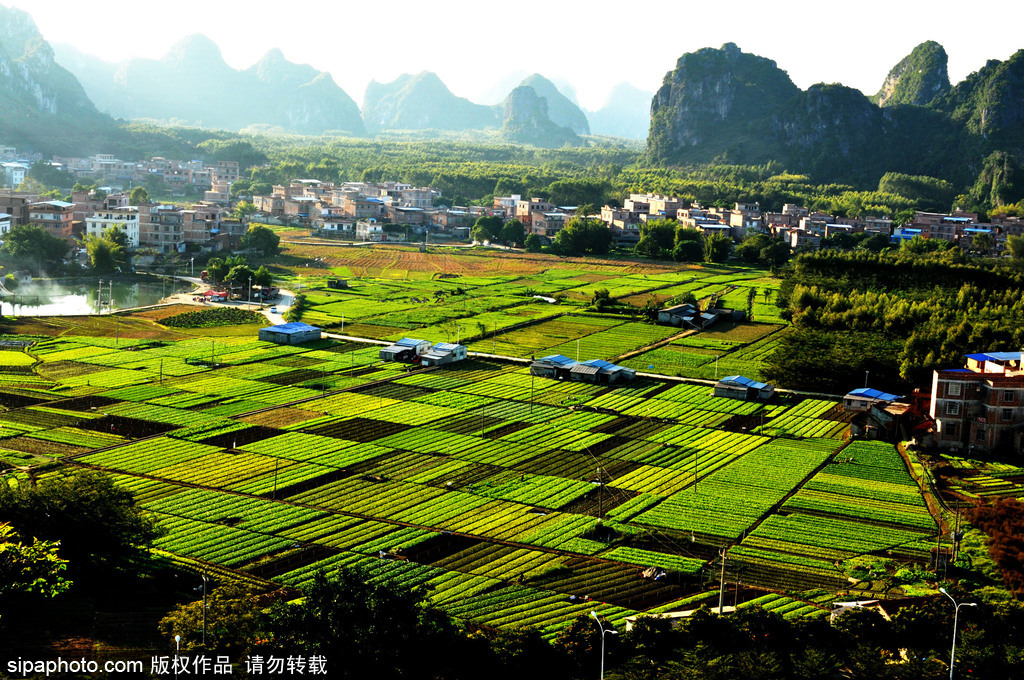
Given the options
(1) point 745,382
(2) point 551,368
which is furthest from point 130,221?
(1) point 745,382

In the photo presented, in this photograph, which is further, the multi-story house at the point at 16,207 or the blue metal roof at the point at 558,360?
the multi-story house at the point at 16,207

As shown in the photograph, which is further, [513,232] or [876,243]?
[513,232]

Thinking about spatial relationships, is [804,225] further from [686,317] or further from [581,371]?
[581,371]

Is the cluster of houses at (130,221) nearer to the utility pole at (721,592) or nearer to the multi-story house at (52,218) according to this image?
the multi-story house at (52,218)

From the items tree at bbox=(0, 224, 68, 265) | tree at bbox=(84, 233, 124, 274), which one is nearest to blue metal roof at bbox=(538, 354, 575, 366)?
tree at bbox=(84, 233, 124, 274)

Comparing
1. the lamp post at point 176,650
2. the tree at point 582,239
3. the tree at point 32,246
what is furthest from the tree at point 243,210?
the lamp post at point 176,650

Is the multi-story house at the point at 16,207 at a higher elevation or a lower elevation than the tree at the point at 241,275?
higher
